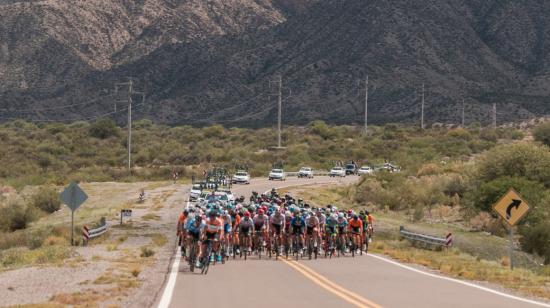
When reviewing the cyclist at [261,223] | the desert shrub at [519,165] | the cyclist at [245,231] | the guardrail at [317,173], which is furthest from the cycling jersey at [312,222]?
the guardrail at [317,173]

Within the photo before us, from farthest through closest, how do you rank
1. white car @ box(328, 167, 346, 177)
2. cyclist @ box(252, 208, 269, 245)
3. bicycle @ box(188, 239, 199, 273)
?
white car @ box(328, 167, 346, 177) < cyclist @ box(252, 208, 269, 245) < bicycle @ box(188, 239, 199, 273)

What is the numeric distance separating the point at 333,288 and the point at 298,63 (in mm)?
127661

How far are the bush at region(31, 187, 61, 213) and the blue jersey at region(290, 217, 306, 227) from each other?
105 feet

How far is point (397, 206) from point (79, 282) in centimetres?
4252

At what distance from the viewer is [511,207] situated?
2520cm

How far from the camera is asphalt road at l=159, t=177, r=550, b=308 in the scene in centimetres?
1633

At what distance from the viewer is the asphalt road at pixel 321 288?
1633 cm

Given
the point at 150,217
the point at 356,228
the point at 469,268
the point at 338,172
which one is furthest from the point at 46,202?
the point at 469,268

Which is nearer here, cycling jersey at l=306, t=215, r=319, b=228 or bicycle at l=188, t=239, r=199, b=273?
bicycle at l=188, t=239, r=199, b=273

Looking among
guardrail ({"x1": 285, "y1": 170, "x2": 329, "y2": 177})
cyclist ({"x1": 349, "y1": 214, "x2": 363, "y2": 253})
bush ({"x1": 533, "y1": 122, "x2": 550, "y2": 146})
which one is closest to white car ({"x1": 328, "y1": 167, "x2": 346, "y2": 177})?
guardrail ({"x1": 285, "y1": 170, "x2": 329, "y2": 177})

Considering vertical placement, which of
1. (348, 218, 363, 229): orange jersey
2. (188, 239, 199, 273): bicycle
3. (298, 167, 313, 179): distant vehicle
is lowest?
(188, 239, 199, 273): bicycle

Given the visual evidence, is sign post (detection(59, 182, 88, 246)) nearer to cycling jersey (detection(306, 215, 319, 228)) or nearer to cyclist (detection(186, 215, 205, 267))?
cycling jersey (detection(306, 215, 319, 228))

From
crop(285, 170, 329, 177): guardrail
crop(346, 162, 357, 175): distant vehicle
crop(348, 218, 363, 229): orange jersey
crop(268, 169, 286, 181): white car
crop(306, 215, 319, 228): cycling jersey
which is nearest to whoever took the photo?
crop(306, 215, 319, 228): cycling jersey

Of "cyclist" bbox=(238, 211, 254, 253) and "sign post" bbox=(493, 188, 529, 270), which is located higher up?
"sign post" bbox=(493, 188, 529, 270)
